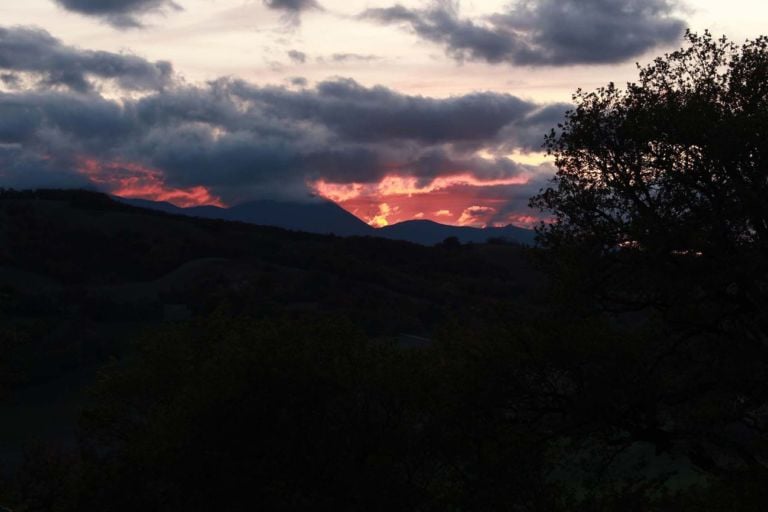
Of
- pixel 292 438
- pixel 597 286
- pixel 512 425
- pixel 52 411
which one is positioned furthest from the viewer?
pixel 52 411

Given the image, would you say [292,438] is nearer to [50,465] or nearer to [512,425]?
[512,425]

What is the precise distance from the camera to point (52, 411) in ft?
483

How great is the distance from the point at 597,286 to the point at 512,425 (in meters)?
6.08

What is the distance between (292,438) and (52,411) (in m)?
125

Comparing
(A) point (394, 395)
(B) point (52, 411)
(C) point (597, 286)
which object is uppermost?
(C) point (597, 286)

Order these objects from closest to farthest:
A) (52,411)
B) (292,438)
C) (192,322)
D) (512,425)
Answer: (512,425) < (292,438) < (192,322) < (52,411)

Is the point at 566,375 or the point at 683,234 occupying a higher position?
the point at 683,234

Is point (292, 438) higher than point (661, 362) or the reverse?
the reverse

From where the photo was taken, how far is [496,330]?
3130 cm

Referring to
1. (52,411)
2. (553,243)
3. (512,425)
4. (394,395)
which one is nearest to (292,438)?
(394,395)

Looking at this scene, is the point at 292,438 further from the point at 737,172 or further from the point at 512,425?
the point at 737,172

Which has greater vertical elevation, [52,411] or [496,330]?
[496,330]

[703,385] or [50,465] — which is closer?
[703,385]

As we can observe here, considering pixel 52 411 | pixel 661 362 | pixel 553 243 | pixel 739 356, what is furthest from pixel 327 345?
A: pixel 52 411
